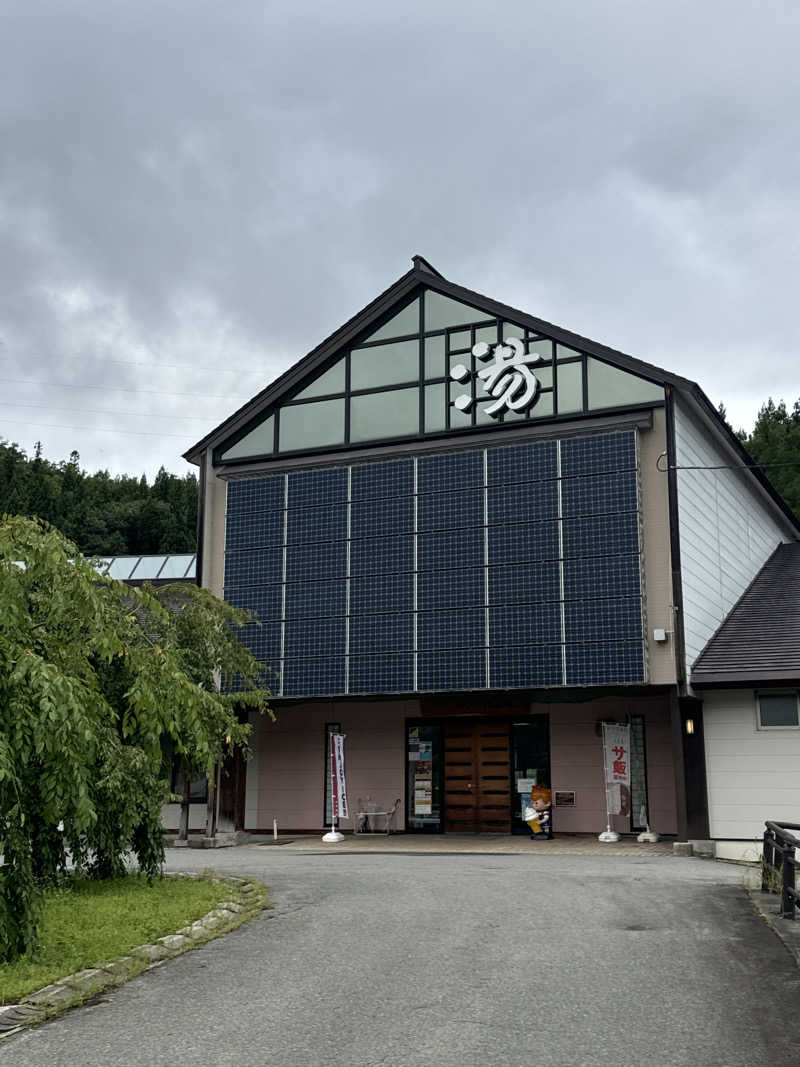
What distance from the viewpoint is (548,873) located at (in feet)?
50.3

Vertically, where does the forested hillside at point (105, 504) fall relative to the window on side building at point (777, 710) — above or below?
above

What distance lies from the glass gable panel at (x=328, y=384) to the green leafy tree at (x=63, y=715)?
12211 mm

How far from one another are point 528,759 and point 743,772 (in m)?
4.92

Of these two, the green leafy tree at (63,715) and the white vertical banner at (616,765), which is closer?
the green leafy tree at (63,715)

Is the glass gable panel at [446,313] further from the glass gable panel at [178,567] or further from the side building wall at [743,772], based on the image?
the glass gable panel at [178,567]

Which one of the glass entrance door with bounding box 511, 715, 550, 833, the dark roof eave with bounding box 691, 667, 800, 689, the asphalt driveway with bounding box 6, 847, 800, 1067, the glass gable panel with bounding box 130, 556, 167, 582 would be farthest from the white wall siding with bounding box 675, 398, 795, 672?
the glass gable panel with bounding box 130, 556, 167, 582

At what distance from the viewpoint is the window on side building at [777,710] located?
1989 cm

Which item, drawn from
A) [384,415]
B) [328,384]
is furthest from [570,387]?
[328,384]

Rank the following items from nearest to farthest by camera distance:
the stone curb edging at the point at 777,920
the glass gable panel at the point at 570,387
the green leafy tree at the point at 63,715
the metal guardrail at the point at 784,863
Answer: the green leafy tree at the point at 63,715, the stone curb edging at the point at 777,920, the metal guardrail at the point at 784,863, the glass gable panel at the point at 570,387

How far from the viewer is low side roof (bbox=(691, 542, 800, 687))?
19922 mm

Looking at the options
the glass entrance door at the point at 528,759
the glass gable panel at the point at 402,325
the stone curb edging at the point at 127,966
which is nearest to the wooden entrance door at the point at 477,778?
the glass entrance door at the point at 528,759

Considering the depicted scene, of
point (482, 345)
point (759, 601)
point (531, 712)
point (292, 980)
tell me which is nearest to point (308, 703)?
point (531, 712)

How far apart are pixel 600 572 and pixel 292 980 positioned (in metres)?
13.3

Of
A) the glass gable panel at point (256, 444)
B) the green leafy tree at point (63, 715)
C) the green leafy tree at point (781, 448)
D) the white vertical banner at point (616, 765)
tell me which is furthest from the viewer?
the green leafy tree at point (781, 448)
